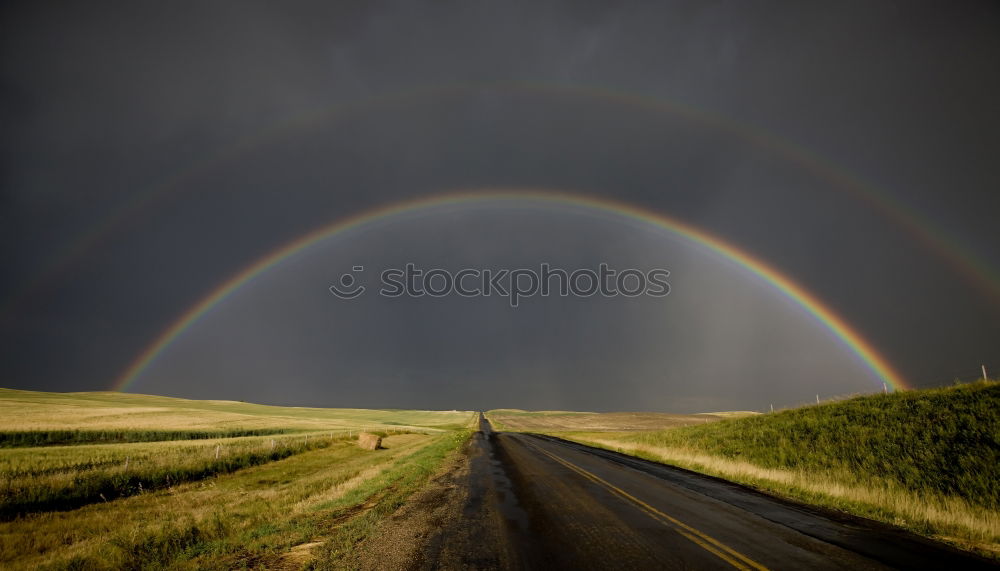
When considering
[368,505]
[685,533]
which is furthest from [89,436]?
[685,533]

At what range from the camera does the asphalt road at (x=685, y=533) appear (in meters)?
6.64

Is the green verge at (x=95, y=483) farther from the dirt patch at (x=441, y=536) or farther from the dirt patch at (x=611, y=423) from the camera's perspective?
the dirt patch at (x=611, y=423)

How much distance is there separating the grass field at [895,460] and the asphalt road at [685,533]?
1.43 m

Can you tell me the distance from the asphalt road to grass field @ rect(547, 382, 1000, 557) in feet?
4.69

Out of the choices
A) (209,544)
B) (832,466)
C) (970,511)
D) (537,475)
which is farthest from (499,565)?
(832,466)

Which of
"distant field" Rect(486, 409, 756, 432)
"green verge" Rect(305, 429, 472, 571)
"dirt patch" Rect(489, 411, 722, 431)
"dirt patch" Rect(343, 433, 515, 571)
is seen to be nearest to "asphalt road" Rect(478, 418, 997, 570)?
"dirt patch" Rect(343, 433, 515, 571)

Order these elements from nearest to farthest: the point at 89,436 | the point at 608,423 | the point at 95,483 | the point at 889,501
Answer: the point at 889,501 < the point at 95,483 < the point at 89,436 < the point at 608,423

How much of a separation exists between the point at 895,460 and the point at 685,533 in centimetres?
1183

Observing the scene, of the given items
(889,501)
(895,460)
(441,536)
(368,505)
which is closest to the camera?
(441,536)

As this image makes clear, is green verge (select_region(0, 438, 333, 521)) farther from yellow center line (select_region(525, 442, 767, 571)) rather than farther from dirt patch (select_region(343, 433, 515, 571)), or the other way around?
yellow center line (select_region(525, 442, 767, 571))

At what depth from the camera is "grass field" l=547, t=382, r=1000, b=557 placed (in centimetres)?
1003

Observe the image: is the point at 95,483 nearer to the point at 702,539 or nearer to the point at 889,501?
the point at 702,539

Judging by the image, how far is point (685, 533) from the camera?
26.4ft

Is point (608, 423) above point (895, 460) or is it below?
below
